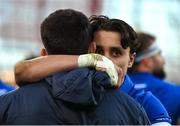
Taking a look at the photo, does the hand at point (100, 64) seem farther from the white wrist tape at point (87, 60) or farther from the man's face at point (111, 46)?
the man's face at point (111, 46)

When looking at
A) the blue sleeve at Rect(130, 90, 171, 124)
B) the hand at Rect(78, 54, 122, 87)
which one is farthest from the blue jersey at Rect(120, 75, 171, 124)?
the hand at Rect(78, 54, 122, 87)

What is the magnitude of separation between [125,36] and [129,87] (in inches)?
11.4

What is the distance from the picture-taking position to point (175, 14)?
58.3ft

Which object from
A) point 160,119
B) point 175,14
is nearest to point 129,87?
point 160,119

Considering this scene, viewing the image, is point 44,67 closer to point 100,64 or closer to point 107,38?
point 100,64

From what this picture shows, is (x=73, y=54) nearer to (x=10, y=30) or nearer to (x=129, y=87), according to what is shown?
(x=129, y=87)

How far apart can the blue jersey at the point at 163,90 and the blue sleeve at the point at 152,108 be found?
Answer: 5.73ft

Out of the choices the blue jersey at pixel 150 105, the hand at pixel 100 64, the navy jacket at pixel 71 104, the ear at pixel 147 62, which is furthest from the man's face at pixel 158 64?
the navy jacket at pixel 71 104

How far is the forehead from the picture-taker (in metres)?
3.53

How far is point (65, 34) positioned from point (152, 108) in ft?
2.43

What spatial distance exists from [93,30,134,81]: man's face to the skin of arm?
44 centimetres

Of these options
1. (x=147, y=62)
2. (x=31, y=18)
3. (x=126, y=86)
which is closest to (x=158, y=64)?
(x=147, y=62)

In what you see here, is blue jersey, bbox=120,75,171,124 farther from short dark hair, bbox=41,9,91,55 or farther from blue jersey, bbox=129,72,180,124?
blue jersey, bbox=129,72,180,124

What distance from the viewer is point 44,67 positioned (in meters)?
3.13
